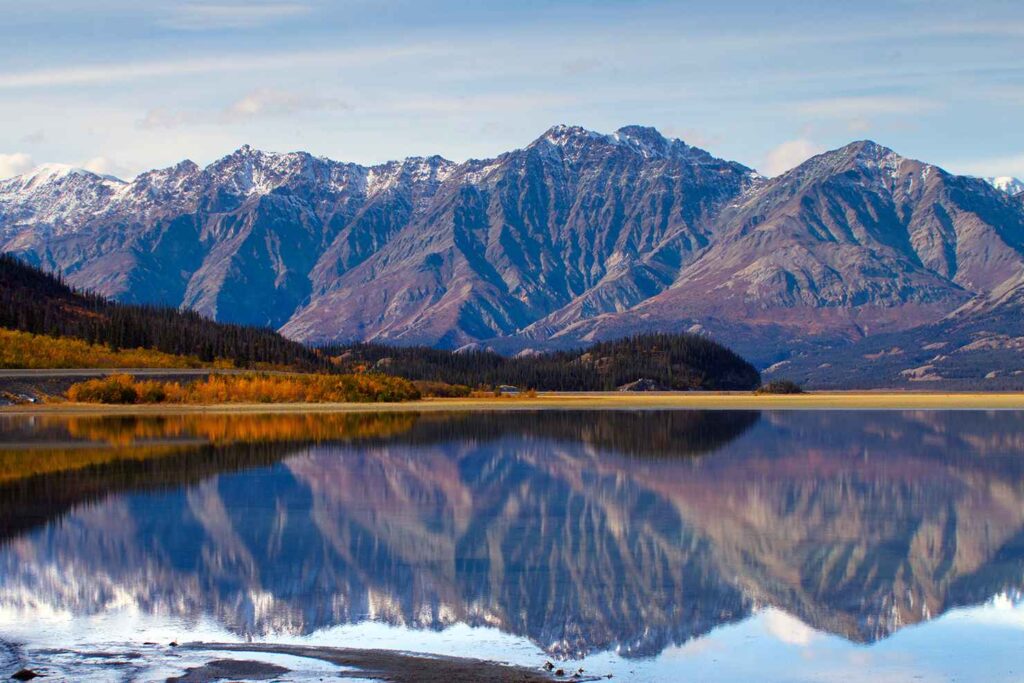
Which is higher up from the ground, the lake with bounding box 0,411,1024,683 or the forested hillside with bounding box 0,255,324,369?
the forested hillside with bounding box 0,255,324,369

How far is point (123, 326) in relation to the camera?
6339 inches

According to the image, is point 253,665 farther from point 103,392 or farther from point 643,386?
point 643,386

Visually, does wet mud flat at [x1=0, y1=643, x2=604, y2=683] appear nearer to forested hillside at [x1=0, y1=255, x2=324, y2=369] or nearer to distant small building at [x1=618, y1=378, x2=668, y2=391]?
forested hillside at [x1=0, y1=255, x2=324, y2=369]

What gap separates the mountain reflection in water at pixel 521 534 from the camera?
1078 inches

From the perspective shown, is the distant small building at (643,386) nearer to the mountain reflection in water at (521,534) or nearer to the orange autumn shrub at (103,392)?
the orange autumn shrub at (103,392)

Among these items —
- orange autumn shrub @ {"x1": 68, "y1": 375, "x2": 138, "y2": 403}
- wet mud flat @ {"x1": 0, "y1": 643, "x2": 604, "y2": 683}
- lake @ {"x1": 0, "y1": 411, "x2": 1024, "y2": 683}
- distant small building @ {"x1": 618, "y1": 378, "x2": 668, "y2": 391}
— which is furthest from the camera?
distant small building @ {"x1": 618, "y1": 378, "x2": 668, "y2": 391}

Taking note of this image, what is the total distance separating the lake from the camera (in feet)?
79.6


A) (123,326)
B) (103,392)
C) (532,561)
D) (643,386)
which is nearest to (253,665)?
(532,561)

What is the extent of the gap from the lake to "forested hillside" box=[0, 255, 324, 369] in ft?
325

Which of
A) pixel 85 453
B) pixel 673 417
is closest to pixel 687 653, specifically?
pixel 85 453

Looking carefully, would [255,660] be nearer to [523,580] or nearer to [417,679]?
[417,679]

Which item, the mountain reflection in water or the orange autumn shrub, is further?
the orange autumn shrub

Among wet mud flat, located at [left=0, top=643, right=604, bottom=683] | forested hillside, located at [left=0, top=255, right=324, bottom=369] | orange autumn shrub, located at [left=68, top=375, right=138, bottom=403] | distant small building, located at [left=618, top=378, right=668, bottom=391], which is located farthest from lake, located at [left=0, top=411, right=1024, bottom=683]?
distant small building, located at [left=618, top=378, right=668, bottom=391]

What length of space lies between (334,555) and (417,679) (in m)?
11.9
